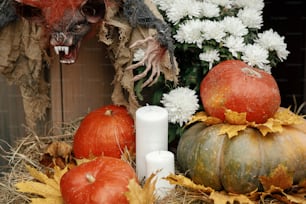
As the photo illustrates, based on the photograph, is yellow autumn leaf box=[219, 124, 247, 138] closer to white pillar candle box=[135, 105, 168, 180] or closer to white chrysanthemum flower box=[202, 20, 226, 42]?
white pillar candle box=[135, 105, 168, 180]

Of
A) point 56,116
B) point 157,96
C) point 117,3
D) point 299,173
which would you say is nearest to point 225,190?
point 299,173

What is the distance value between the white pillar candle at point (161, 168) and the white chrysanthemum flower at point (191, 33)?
0.34 m

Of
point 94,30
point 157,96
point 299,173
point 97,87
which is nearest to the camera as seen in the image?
point 299,173

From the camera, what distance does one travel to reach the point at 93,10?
158cm

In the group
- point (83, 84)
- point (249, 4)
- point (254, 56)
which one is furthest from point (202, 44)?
point (83, 84)

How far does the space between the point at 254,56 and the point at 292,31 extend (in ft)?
2.93

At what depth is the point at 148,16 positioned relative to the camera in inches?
63.2

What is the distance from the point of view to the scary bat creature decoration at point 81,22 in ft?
5.00

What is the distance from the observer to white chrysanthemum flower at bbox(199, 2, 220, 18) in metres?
1.74

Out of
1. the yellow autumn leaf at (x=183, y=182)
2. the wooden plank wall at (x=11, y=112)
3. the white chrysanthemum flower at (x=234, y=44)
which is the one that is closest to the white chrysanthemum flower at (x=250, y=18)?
the white chrysanthemum flower at (x=234, y=44)

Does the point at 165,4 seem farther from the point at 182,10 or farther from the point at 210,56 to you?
the point at 210,56

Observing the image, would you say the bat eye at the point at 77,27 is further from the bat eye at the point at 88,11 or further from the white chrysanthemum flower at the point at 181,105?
the white chrysanthemum flower at the point at 181,105

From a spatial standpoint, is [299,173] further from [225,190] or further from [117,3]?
[117,3]

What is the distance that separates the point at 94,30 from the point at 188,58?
0.98 ft
